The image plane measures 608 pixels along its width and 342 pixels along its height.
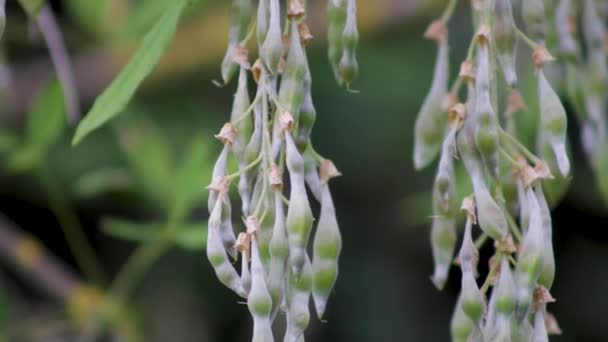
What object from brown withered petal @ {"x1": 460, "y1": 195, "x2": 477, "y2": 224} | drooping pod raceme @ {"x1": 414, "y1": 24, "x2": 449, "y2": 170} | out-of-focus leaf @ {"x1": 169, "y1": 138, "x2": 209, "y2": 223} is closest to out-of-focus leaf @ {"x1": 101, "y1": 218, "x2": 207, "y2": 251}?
out-of-focus leaf @ {"x1": 169, "y1": 138, "x2": 209, "y2": 223}

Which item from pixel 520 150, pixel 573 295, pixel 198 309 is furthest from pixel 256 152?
pixel 573 295

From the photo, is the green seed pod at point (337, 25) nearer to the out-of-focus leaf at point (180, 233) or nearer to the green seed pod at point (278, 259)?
the green seed pod at point (278, 259)

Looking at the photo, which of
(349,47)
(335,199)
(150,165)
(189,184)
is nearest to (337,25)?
(349,47)

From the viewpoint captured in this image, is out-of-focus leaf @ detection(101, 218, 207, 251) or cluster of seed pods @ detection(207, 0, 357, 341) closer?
cluster of seed pods @ detection(207, 0, 357, 341)

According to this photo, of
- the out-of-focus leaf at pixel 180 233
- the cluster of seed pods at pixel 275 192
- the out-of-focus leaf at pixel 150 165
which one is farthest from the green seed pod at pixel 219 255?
the out-of-focus leaf at pixel 150 165

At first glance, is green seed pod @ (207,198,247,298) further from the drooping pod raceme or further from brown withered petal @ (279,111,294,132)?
the drooping pod raceme

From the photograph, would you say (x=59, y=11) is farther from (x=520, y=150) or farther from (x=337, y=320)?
(x=520, y=150)

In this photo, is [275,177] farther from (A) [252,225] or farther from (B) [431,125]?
(B) [431,125]
